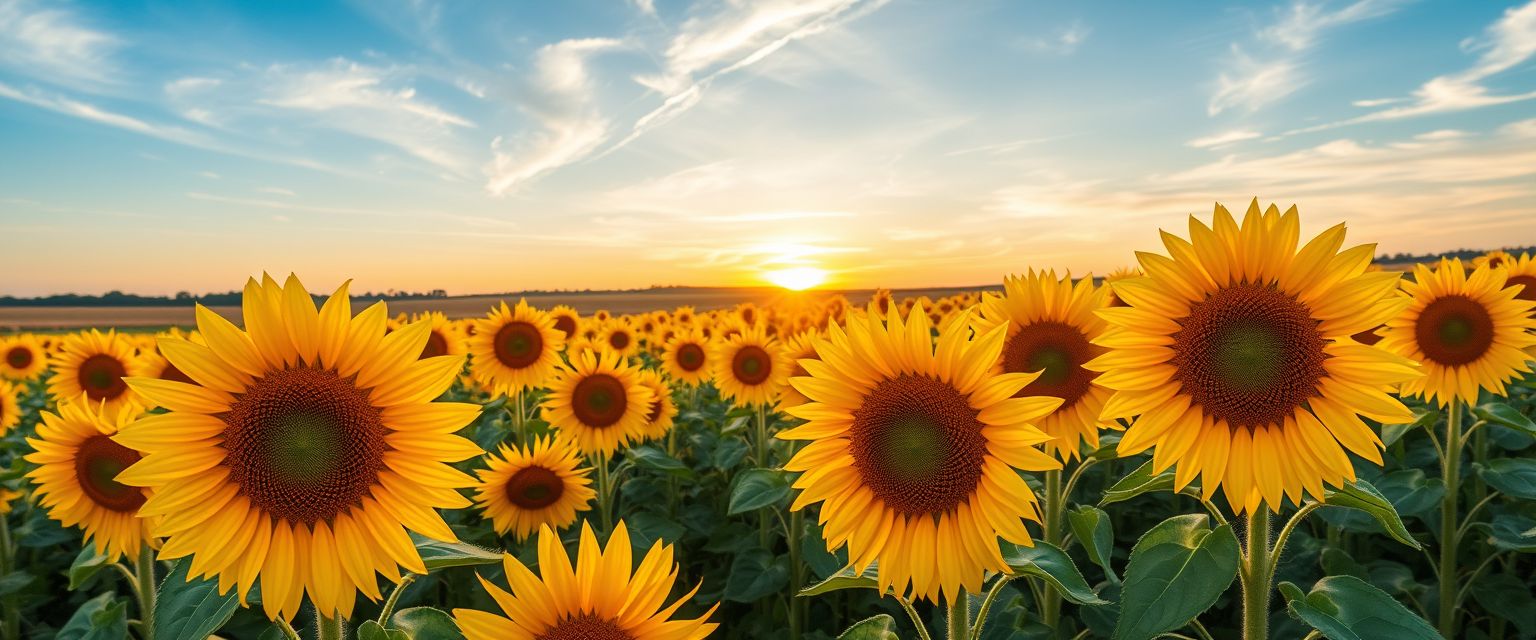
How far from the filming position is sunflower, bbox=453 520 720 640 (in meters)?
2.50

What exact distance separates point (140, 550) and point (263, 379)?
326cm

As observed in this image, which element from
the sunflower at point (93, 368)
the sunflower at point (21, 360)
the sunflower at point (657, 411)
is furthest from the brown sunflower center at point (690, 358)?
the sunflower at point (21, 360)

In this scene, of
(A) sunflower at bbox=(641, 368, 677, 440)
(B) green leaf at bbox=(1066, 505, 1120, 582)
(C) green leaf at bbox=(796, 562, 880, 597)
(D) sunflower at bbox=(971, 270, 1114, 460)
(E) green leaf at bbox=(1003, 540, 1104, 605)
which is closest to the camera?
(E) green leaf at bbox=(1003, 540, 1104, 605)

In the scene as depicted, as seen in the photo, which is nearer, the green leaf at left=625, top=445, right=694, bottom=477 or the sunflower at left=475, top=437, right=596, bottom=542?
the green leaf at left=625, top=445, right=694, bottom=477

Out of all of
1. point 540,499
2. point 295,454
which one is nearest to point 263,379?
point 295,454

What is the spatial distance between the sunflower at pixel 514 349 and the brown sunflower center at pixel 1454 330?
25.9 feet

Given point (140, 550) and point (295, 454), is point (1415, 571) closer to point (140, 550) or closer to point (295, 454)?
point (295, 454)

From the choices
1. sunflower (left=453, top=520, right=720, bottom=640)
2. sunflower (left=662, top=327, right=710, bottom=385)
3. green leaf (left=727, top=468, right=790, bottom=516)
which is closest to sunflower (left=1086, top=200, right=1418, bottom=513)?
sunflower (left=453, top=520, right=720, bottom=640)

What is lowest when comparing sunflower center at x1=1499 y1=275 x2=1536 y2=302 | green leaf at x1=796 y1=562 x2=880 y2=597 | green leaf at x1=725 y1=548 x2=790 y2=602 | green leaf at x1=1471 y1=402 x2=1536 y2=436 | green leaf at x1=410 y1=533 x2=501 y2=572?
green leaf at x1=725 y1=548 x2=790 y2=602

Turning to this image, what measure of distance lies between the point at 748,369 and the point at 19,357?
14.8 m

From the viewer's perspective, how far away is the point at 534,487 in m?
6.55

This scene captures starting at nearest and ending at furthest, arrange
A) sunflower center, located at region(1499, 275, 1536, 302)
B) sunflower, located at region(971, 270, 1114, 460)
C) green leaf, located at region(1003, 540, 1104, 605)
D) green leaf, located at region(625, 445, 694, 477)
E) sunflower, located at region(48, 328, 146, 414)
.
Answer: green leaf, located at region(1003, 540, 1104, 605), sunflower, located at region(971, 270, 1114, 460), green leaf, located at region(625, 445, 694, 477), sunflower center, located at region(1499, 275, 1536, 302), sunflower, located at region(48, 328, 146, 414)

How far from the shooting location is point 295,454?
2689mm

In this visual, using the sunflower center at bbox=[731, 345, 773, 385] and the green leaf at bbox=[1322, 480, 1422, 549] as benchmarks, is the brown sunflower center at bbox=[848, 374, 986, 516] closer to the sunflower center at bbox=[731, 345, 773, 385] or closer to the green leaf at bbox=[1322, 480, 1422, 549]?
the green leaf at bbox=[1322, 480, 1422, 549]
